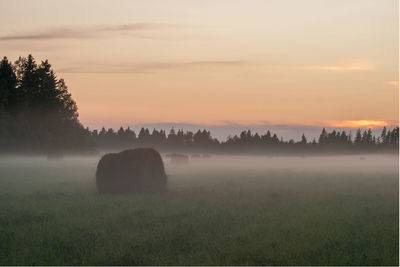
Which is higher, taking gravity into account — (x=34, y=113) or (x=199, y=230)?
(x=34, y=113)

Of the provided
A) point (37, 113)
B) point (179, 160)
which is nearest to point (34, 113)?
point (37, 113)

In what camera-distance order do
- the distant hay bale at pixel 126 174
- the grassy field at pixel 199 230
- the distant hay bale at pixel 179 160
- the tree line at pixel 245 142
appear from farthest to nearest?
the tree line at pixel 245 142
the distant hay bale at pixel 179 160
the distant hay bale at pixel 126 174
the grassy field at pixel 199 230

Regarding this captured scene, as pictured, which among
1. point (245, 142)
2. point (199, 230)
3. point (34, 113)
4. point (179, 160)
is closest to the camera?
point (199, 230)

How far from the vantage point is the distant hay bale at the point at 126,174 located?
23859 mm

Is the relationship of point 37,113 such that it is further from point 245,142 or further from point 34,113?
point 245,142

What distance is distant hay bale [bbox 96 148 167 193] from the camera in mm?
23859

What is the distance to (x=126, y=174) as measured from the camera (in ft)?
78.8

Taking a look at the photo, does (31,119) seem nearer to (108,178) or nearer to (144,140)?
(108,178)

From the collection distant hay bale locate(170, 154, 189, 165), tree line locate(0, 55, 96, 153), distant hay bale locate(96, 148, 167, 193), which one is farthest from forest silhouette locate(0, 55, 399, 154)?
distant hay bale locate(96, 148, 167, 193)

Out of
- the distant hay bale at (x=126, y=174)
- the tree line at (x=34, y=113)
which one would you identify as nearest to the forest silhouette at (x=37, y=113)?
the tree line at (x=34, y=113)

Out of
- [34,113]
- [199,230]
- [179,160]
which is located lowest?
[179,160]

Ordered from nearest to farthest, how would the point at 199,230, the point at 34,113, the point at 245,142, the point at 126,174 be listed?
the point at 199,230 < the point at 126,174 < the point at 34,113 < the point at 245,142

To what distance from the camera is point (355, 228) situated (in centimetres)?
1467

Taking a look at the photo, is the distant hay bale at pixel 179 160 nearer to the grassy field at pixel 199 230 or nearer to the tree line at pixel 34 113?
the tree line at pixel 34 113
